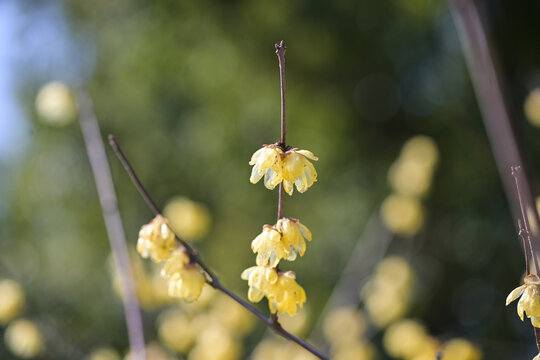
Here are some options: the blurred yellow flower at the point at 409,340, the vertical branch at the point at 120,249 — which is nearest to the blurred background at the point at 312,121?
the blurred yellow flower at the point at 409,340

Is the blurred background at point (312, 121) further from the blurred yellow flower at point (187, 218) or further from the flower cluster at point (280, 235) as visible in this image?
the flower cluster at point (280, 235)

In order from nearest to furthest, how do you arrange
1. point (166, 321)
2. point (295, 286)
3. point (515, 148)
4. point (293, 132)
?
point (515, 148)
point (295, 286)
point (166, 321)
point (293, 132)

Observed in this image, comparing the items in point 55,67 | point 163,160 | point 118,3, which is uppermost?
point 118,3

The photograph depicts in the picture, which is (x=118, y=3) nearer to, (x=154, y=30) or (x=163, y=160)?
(x=154, y=30)

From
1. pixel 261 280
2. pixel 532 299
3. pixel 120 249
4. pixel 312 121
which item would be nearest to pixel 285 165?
pixel 261 280

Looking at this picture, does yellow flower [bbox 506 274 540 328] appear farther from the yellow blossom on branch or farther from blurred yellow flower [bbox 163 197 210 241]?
blurred yellow flower [bbox 163 197 210 241]

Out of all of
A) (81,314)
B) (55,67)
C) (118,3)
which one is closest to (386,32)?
(118,3)

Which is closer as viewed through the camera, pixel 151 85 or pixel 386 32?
pixel 386 32

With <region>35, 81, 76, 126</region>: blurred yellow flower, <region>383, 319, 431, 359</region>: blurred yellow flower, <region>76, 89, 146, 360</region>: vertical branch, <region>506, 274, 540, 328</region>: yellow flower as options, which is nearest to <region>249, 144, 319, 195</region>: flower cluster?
<region>506, 274, 540, 328</region>: yellow flower
